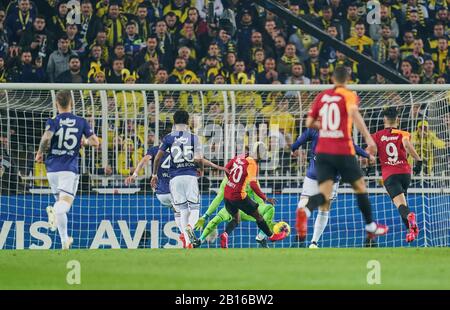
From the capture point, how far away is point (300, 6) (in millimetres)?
25516

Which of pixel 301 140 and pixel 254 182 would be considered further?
pixel 254 182

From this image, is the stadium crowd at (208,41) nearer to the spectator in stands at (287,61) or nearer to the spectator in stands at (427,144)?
the spectator in stands at (287,61)

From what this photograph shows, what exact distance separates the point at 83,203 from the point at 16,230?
3.52ft

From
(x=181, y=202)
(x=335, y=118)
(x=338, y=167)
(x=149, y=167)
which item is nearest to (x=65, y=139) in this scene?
(x=181, y=202)

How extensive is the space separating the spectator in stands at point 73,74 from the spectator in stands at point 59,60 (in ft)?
0.48

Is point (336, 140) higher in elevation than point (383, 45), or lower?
lower

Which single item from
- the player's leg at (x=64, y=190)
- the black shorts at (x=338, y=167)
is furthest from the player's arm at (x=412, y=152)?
the player's leg at (x=64, y=190)

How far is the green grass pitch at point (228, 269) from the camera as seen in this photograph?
13.6 metres

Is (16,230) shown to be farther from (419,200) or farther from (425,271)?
(425,271)

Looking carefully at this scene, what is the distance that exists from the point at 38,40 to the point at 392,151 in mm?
7532

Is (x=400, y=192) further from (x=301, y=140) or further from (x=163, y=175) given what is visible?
(x=163, y=175)

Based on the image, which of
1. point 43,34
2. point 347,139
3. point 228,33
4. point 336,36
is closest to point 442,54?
point 336,36

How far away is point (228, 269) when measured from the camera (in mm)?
14805

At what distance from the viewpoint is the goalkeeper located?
1995 centimetres
